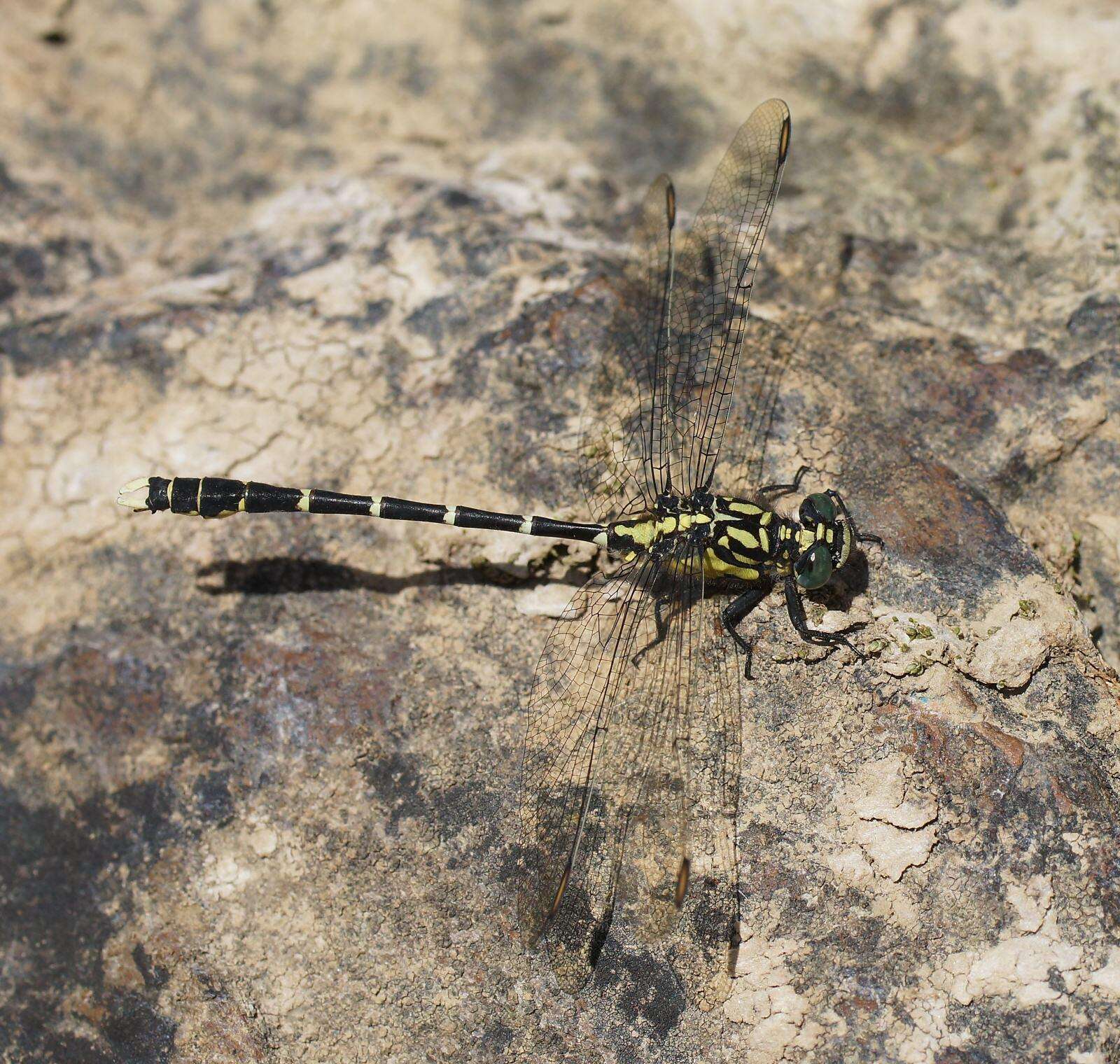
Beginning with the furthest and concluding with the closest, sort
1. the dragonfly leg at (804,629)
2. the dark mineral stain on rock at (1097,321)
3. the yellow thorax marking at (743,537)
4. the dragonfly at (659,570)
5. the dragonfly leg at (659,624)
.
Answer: the dark mineral stain on rock at (1097,321) → the yellow thorax marking at (743,537) → the dragonfly leg at (659,624) → the dragonfly leg at (804,629) → the dragonfly at (659,570)

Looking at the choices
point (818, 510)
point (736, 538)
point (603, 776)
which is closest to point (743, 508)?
point (736, 538)

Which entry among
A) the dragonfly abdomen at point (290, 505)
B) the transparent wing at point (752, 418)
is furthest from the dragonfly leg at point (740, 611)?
the dragonfly abdomen at point (290, 505)

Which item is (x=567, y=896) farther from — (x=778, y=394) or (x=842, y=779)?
(x=778, y=394)

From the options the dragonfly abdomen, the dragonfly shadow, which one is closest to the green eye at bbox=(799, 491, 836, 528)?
the dragonfly abdomen

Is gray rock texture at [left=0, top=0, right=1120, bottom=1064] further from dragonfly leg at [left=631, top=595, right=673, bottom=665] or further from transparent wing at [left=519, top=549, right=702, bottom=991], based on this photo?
dragonfly leg at [left=631, top=595, right=673, bottom=665]

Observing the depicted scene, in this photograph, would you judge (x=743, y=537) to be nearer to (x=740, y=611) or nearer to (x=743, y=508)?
(x=743, y=508)

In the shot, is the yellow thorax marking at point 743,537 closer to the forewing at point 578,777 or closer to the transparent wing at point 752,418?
the transparent wing at point 752,418
